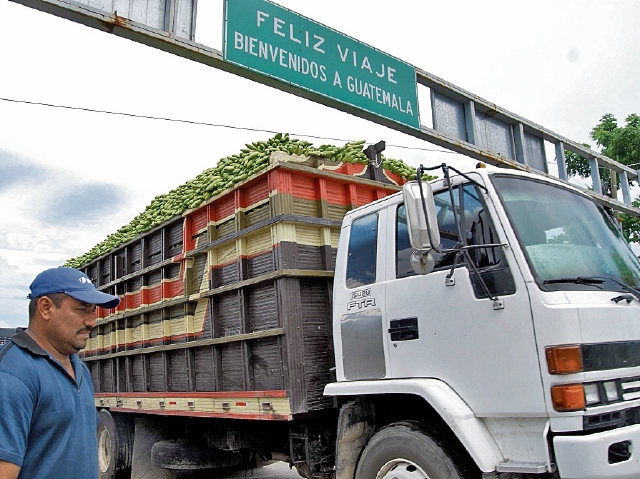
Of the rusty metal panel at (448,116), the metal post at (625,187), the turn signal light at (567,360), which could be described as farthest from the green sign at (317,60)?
the metal post at (625,187)

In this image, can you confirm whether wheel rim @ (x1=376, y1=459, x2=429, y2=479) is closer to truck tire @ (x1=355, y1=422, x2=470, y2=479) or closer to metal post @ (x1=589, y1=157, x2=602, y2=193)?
truck tire @ (x1=355, y1=422, x2=470, y2=479)

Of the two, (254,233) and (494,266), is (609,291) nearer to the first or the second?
(494,266)

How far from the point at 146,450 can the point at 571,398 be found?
555 cm

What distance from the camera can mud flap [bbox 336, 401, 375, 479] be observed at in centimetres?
379

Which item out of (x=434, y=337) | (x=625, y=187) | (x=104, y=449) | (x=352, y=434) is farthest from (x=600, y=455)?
(x=625, y=187)

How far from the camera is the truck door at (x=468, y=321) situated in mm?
2949

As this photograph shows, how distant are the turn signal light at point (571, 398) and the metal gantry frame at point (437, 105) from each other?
6.90 ft

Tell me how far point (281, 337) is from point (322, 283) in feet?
1.95

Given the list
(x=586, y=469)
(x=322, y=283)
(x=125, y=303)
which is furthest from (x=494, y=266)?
(x=125, y=303)

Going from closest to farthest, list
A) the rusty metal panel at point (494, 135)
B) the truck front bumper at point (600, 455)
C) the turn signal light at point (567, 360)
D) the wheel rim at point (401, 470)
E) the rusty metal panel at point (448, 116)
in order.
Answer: the truck front bumper at point (600, 455)
the turn signal light at point (567, 360)
the wheel rim at point (401, 470)
the rusty metal panel at point (448, 116)
the rusty metal panel at point (494, 135)

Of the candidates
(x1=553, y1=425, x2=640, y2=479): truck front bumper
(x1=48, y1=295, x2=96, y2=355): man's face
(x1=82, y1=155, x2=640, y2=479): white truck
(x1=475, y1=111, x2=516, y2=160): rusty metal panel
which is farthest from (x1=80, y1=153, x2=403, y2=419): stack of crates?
(x1=475, y1=111, x2=516, y2=160): rusty metal panel

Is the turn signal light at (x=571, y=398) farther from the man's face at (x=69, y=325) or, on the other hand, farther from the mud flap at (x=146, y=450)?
the mud flap at (x=146, y=450)

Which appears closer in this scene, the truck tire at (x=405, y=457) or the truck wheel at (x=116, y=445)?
the truck tire at (x=405, y=457)

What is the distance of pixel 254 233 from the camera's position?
4746mm
